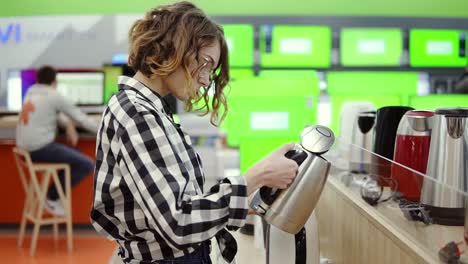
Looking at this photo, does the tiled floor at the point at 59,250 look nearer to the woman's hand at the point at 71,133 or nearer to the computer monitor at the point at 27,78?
the woman's hand at the point at 71,133

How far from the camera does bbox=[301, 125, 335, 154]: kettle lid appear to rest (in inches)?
49.5

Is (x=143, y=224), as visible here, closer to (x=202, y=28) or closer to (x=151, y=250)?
(x=151, y=250)

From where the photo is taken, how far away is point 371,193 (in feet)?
5.46

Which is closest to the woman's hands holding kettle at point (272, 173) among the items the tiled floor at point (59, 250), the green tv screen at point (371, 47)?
the tiled floor at point (59, 250)

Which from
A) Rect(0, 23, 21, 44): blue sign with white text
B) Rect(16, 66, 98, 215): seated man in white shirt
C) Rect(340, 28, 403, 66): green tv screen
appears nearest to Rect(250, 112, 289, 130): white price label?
Rect(16, 66, 98, 215): seated man in white shirt

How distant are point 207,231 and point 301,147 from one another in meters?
0.29

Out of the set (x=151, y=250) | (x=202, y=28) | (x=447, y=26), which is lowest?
(x=151, y=250)

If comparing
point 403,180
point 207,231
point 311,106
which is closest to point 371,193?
point 403,180

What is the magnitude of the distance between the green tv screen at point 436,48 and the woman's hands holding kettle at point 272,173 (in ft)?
16.5

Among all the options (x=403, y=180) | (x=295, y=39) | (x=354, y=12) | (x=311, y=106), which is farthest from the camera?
(x=354, y=12)

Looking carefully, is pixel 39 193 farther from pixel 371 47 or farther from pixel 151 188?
pixel 151 188

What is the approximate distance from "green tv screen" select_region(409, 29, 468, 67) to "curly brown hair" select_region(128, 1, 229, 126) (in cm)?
504

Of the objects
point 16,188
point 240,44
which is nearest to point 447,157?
point 16,188

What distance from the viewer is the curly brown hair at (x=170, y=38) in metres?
1.21
